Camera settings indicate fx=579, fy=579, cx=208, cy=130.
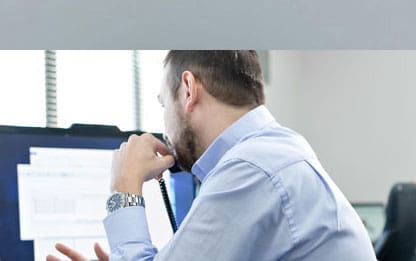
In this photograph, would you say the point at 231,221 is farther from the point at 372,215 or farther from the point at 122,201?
the point at 372,215

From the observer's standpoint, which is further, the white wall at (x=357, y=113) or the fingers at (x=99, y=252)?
the white wall at (x=357, y=113)

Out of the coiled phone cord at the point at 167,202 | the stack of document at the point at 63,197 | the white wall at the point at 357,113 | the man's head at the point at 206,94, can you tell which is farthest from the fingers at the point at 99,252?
the white wall at the point at 357,113

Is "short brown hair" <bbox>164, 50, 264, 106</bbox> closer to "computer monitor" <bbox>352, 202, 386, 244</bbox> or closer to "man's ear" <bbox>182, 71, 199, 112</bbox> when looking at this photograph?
"man's ear" <bbox>182, 71, 199, 112</bbox>

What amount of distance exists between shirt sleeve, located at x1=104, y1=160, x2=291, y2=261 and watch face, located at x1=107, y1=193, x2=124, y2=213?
11 cm

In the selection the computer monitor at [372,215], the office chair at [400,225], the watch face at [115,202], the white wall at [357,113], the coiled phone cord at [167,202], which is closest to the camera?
the watch face at [115,202]

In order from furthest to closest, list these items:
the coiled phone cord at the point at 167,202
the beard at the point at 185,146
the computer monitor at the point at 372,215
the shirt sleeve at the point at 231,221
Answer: the computer monitor at the point at 372,215 < the coiled phone cord at the point at 167,202 < the beard at the point at 185,146 < the shirt sleeve at the point at 231,221

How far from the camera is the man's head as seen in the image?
3.28 ft

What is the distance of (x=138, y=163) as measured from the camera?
1.00m

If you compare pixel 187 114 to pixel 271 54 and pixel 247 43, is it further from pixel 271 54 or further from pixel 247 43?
pixel 271 54

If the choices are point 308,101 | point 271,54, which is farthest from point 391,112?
point 271,54

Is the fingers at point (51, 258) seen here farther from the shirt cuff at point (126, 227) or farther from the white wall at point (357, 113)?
the white wall at point (357, 113)

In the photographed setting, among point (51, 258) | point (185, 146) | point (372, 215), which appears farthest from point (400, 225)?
point (51, 258)

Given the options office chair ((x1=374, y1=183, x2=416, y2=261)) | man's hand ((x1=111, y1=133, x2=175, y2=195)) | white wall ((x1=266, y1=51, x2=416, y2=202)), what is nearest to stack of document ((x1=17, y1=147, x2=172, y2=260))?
man's hand ((x1=111, y1=133, x2=175, y2=195))

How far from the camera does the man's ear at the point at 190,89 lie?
1.00 metres
